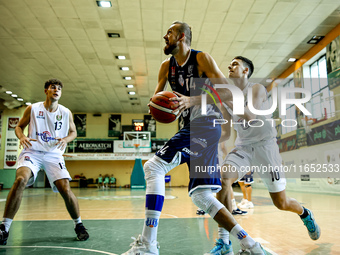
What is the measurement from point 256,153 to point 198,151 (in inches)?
35.6

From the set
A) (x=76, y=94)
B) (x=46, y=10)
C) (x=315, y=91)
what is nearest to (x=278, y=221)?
(x=46, y=10)

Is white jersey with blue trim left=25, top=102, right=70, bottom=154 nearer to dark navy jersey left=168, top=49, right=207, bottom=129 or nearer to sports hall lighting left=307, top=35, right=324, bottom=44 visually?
dark navy jersey left=168, top=49, right=207, bottom=129

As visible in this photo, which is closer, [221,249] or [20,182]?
[221,249]

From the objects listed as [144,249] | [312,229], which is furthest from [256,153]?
[144,249]

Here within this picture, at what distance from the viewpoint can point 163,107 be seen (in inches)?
84.4

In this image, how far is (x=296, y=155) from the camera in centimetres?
1257

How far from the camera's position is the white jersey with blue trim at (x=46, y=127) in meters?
3.18

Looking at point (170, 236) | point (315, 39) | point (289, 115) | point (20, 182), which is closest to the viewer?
point (20, 182)

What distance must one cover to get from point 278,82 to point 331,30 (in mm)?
4371

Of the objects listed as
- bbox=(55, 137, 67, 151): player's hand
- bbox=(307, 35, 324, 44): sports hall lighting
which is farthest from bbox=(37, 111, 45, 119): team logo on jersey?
bbox=(307, 35, 324, 44): sports hall lighting

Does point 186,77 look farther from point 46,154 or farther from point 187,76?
point 46,154

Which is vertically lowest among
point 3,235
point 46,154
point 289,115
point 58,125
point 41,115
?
point 3,235

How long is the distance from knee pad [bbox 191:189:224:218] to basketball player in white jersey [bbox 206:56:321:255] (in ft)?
1.49

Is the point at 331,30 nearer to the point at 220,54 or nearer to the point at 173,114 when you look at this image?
the point at 220,54
